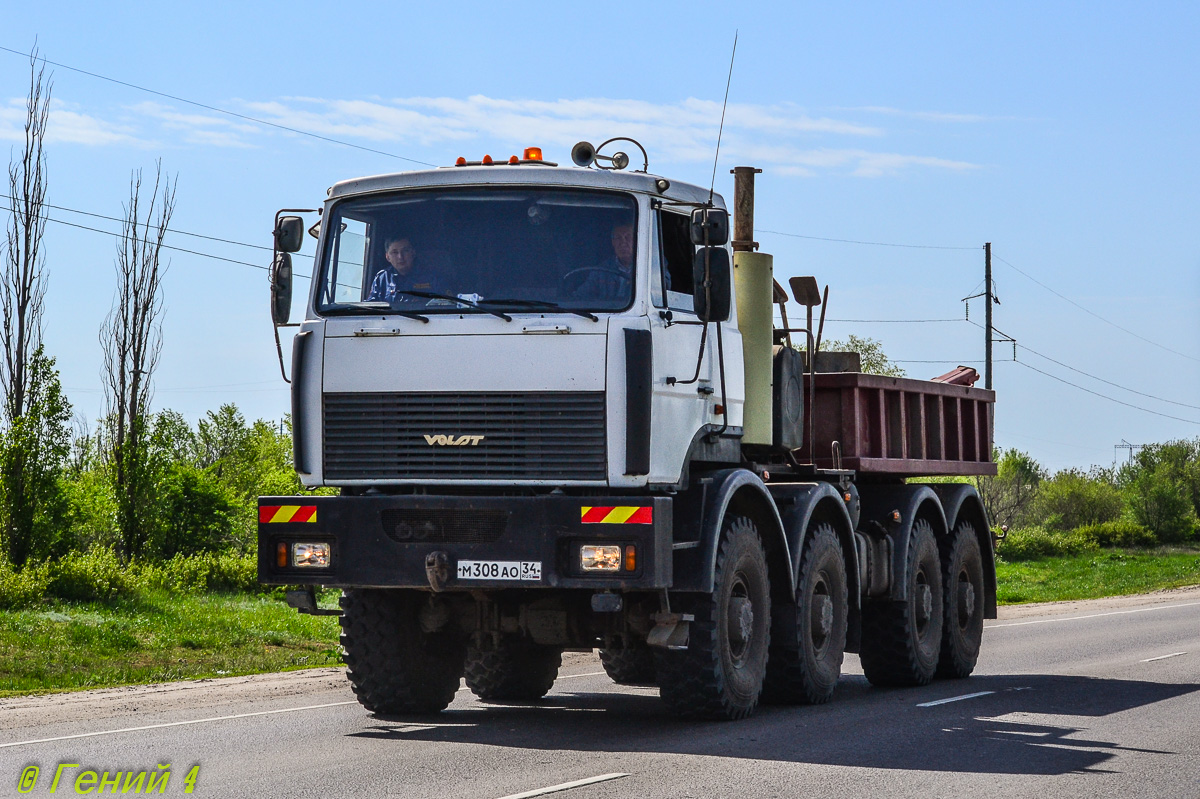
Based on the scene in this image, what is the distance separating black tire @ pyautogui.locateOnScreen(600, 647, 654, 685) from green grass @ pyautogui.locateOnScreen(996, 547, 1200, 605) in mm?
20125

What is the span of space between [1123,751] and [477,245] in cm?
493

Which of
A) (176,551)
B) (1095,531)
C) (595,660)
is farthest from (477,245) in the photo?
(1095,531)

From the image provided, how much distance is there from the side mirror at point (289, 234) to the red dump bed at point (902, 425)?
475 centimetres

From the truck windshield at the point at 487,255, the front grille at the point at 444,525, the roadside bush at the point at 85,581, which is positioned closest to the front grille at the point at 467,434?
the front grille at the point at 444,525

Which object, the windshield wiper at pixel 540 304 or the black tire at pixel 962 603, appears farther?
the black tire at pixel 962 603

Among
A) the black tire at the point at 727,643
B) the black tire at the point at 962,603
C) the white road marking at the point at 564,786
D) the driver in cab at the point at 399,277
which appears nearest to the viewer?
the white road marking at the point at 564,786

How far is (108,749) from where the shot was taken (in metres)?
8.93

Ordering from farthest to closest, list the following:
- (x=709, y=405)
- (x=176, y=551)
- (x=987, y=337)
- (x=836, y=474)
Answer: (x=987, y=337) < (x=176, y=551) < (x=836, y=474) < (x=709, y=405)

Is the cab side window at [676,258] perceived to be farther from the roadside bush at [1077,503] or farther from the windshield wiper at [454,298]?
the roadside bush at [1077,503]

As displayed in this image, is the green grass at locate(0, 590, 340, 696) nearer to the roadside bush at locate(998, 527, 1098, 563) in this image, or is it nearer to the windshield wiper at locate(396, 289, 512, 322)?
the windshield wiper at locate(396, 289, 512, 322)

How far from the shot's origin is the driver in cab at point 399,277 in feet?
30.7

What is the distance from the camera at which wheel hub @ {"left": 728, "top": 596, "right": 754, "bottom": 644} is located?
32.6ft

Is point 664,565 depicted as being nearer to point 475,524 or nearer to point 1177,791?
point 475,524

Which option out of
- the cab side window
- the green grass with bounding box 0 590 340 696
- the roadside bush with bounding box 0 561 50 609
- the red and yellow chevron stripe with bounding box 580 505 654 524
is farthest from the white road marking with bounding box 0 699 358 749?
the roadside bush with bounding box 0 561 50 609
